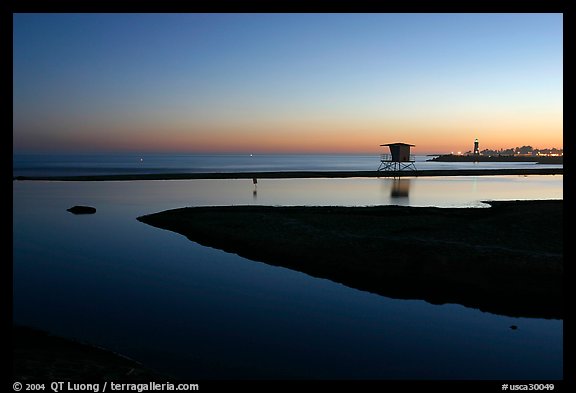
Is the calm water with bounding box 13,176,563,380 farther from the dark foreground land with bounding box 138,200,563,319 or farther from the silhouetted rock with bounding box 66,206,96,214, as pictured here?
the silhouetted rock with bounding box 66,206,96,214

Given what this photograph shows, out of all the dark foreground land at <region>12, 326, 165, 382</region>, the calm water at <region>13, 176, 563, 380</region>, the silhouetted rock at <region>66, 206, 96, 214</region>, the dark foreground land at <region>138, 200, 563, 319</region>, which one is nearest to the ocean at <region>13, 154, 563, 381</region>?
the calm water at <region>13, 176, 563, 380</region>

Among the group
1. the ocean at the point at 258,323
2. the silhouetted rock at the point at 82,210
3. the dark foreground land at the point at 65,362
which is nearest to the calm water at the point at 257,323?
the ocean at the point at 258,323

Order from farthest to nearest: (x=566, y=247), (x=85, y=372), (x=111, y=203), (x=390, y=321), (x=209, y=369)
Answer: (x=111, y=203) < (x=390, y=321) < (x=209, y=369) < (x=85, y=372) < (x=566, y=247)

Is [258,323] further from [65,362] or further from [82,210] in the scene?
[82,210]

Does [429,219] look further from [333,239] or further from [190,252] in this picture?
[190,252]

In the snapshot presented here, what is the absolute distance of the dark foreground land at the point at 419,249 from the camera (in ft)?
52.4

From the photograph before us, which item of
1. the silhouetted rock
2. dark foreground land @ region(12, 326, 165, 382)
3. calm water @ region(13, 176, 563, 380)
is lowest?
calm water @ region(13, 176, 563, 380)

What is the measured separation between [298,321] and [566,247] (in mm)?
11143

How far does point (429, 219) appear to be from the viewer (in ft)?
100

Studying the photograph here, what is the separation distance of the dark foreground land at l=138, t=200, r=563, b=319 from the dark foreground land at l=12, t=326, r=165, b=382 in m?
9.69

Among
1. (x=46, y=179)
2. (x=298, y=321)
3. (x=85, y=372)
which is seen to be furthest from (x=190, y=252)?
(x=46, y=179)

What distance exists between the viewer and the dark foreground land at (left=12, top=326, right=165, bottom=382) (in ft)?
28.4

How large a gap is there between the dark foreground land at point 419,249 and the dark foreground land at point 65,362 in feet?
31.8

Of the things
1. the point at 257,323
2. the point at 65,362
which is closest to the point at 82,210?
the point at 257,323
